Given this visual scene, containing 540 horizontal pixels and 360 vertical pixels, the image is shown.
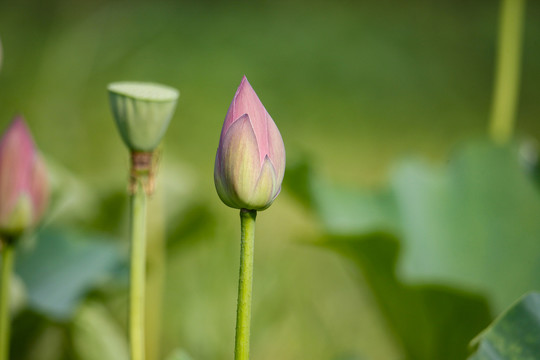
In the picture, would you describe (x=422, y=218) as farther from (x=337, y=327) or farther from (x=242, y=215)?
(x=242, y=215)

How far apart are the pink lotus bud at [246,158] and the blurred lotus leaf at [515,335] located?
15 cm

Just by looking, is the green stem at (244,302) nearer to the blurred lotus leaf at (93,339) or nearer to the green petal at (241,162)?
the green petal at (241,162)

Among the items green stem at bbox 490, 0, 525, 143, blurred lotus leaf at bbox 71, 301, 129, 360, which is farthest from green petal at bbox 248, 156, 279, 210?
green stem at bbox 490, 0, 525, 143

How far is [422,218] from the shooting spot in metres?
0.71

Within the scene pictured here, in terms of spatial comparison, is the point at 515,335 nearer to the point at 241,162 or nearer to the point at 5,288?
the point at 241,162

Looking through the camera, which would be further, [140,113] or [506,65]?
[506,65]

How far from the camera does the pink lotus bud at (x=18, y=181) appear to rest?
38 centimetres

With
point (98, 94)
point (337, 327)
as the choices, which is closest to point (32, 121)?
point (98, 94)

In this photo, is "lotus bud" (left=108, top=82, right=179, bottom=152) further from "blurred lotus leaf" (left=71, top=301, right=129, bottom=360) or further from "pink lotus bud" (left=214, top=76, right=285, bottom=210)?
"blurred lotus leaf" (left=71, top=301, right=129, bottom=360)

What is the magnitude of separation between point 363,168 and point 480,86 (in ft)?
2.87

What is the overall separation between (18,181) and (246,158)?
18 cm

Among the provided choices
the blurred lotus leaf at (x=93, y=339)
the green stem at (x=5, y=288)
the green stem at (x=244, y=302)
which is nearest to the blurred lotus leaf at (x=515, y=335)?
the green stem at (x=244, y=302)

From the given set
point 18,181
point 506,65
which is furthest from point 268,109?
point 18,181

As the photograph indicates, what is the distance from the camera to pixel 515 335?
35 cm
